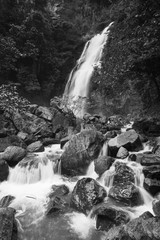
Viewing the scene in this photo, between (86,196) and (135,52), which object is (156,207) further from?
(135,52)

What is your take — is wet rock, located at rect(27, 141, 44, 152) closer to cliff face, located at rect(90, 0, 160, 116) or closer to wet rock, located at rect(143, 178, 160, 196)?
cliff face, located at rect(90, 0, 160, 116)

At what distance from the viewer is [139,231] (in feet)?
13.3

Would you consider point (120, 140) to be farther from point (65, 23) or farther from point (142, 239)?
point (65, 23)

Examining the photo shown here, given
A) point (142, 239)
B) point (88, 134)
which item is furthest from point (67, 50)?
point (142, 239)

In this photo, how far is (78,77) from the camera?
22531mm

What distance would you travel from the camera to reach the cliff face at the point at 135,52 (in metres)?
6.62

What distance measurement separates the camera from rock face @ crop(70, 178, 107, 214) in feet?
19.9

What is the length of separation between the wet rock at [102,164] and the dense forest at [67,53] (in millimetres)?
3467

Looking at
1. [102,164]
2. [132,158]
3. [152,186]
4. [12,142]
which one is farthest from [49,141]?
[152,186]

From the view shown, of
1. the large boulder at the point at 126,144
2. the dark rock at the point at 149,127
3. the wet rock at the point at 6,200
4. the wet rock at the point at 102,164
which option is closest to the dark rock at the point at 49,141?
the large boulder at the point at 126,144

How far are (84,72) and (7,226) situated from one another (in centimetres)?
1936

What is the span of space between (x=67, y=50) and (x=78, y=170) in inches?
802

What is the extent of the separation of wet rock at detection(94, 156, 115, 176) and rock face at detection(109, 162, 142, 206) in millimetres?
755

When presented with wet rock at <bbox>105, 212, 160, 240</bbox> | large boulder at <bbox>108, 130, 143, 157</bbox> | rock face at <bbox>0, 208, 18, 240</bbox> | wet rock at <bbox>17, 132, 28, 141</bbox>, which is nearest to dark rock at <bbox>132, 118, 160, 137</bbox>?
large boulder at <bbox>108, 130, 143, 157</bbox>
